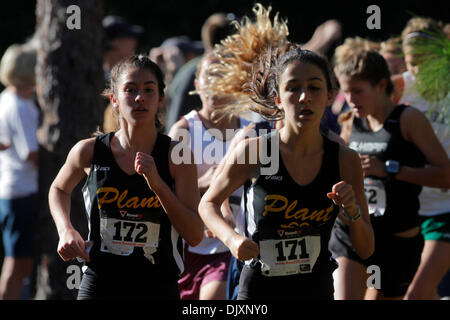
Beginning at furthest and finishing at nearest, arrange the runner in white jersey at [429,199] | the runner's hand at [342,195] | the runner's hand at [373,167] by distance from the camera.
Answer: the runner in white jersey at [429,199]
the runner's hand at [373,167]
the runner's hand at [342,195]

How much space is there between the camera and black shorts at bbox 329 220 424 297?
4508mm

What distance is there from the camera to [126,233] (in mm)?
3426

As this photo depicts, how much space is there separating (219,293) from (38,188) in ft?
7.01

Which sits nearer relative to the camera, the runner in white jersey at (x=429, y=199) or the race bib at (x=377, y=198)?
the race bib at (x=377, y=198)

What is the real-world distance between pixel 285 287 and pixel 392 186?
55.5 inches

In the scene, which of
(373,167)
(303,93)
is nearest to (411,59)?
(373,167)

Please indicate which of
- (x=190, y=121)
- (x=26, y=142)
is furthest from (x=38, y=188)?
(x=190, y=121)

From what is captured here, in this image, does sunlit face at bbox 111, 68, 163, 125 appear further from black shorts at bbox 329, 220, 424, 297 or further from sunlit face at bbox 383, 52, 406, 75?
sunlit face at bbox 383, 52, 406, 75

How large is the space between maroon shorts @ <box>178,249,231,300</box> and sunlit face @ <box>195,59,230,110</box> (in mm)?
869

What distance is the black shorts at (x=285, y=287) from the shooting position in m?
3.35

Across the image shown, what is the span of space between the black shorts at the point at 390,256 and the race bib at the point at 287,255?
1.15 m

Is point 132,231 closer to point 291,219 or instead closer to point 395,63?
point 291,219

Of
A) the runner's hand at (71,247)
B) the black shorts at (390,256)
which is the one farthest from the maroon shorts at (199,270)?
the runner's hand at (71,247)

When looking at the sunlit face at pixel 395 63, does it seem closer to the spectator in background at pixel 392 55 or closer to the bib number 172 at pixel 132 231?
the spectator in background at pixel 392 55
